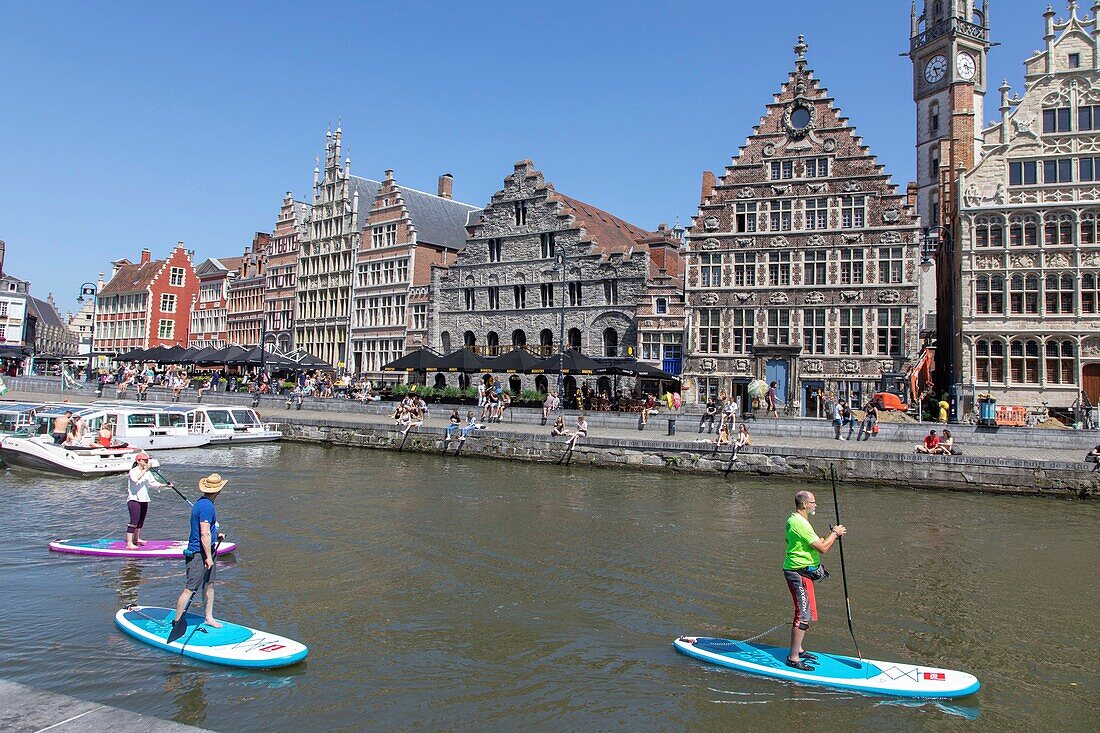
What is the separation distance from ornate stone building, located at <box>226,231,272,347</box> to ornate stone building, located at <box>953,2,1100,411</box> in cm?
4903

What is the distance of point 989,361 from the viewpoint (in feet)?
114

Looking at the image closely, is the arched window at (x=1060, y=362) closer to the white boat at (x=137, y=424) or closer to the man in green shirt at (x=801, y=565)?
the man in green shirt at (x=801, y=565)

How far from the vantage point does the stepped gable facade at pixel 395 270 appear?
171 ft

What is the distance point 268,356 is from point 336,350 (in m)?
11.4

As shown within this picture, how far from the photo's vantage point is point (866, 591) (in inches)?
481

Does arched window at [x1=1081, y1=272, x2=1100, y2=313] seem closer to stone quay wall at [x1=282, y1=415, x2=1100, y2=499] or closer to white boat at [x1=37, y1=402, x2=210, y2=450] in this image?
stone quay wall at [x1=282, y1=415, x2=1100, y2=499]

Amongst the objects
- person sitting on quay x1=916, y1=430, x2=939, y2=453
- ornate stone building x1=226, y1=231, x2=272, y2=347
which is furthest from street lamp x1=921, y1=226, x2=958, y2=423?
ornate stone building x1=226, y1=231, x2=272, y2=347

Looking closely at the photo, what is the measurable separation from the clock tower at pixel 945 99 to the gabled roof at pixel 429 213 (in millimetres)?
29733

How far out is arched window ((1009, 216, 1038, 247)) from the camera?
34344mm

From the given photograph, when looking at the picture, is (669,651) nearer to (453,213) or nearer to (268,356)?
(268,356)

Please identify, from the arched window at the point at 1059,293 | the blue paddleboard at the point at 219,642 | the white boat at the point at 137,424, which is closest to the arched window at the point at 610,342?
the arched window at the point at 1059,293

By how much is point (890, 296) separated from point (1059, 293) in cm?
649

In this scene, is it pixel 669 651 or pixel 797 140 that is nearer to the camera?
pixel 669 651

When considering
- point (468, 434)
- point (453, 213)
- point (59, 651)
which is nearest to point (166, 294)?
point (453, 213)
